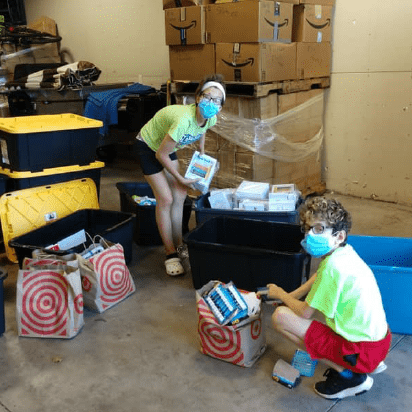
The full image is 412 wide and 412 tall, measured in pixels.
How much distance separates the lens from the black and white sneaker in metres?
1.75

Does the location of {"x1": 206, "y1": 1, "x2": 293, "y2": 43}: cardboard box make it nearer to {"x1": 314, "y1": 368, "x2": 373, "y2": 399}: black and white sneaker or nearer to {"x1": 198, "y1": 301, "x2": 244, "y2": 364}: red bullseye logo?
{"x1": 198, "y1": 301, "x2": 244, "y2": 364}: red bullseye logo

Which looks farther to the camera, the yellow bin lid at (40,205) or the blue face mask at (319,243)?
the yellow bin lid at (40,205)

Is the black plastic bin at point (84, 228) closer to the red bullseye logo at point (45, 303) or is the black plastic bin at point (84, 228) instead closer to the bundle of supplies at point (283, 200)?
the red bullseye logo at point (45, 303)

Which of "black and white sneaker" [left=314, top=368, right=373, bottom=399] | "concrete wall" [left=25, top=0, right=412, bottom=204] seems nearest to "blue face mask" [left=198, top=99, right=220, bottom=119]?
"black and white sneaker" [left=314, top=368, right=373, bottom=399]

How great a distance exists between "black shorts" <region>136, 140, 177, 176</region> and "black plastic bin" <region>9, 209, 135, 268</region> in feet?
1.08

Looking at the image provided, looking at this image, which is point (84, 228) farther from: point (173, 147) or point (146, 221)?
point (173, 147)

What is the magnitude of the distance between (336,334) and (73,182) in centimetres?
210

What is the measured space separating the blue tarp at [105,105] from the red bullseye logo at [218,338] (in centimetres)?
329

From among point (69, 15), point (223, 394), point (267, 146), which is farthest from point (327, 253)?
point (69, 15)

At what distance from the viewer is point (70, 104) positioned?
5.26 metres

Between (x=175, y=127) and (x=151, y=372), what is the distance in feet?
3.96

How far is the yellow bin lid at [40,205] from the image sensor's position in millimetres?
2920

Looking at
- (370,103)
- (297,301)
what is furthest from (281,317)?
(370,103)

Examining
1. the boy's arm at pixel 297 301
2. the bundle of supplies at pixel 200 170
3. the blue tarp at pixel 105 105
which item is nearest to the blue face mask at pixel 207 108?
the bundle of supplies at pixel 200 170
